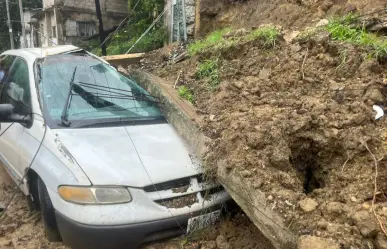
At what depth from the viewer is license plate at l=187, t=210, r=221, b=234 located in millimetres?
3326

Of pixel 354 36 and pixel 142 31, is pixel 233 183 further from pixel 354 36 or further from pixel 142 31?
pixel 142 31

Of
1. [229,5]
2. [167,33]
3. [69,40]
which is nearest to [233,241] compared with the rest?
[229,5]

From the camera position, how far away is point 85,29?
72.8ft

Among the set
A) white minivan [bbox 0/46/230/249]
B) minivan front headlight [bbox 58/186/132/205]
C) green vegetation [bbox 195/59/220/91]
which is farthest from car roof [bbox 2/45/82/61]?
minivan front headlight [bbox 58/186/132/205]

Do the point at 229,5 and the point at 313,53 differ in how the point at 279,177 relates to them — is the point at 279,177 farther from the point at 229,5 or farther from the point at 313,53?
the point at 229,5

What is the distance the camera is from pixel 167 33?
968 centimetres

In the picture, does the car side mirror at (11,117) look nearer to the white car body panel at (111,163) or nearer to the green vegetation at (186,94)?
the white car body panel at (111,163)

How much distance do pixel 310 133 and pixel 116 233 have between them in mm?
1794

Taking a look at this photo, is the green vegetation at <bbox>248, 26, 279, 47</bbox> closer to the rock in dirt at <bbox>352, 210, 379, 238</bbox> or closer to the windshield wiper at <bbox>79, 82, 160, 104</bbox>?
the windshield wiper at <bbox>79, 82, 160, 104</bbox>

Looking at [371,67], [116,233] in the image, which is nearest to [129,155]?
[116,233]

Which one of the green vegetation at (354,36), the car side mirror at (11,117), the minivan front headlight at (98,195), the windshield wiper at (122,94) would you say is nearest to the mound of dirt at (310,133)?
the green vegetation at (354,36)

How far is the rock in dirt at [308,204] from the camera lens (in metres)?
2.77

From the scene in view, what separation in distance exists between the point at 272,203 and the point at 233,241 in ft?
2.12

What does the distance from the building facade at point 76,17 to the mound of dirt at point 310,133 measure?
18.4 meters
